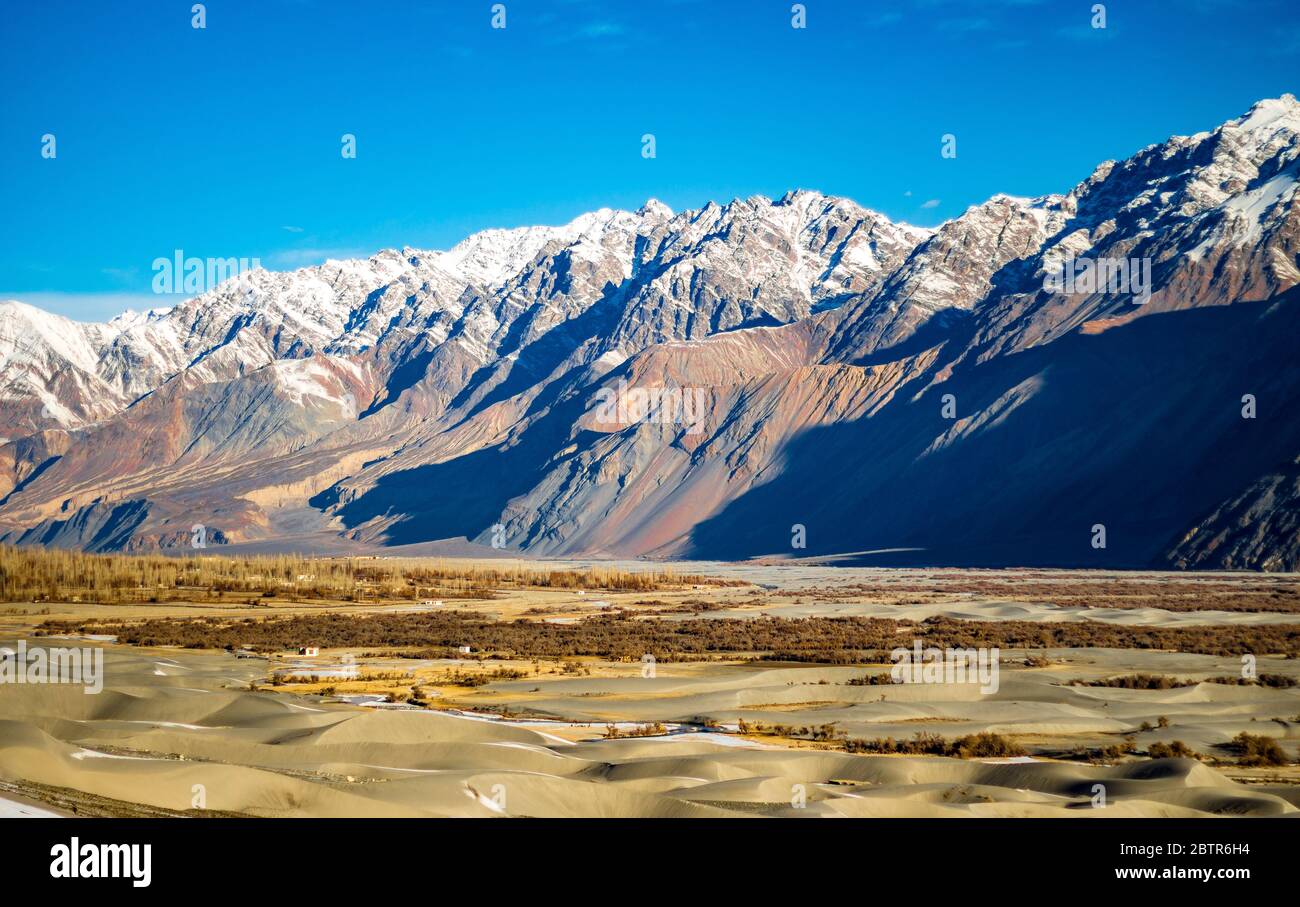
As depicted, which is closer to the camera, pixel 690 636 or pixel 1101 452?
pixel 690 636

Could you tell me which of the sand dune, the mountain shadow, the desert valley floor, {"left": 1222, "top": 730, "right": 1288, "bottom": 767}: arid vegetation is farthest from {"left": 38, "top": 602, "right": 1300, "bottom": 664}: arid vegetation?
the mountain shadow

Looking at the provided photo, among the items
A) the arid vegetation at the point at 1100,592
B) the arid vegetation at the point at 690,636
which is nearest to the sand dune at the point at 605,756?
the arid vegetation at the point at 690,636

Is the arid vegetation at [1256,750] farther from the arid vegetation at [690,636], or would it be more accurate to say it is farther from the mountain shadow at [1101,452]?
the mountain shadow at [1101,452]

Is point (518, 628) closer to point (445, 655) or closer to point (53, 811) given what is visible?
point (445, 655)

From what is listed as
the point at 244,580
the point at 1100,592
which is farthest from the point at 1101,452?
the point at 244,580

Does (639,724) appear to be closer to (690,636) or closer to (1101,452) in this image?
(690,636)

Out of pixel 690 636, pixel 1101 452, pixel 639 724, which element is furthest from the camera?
pixel 1101 452
